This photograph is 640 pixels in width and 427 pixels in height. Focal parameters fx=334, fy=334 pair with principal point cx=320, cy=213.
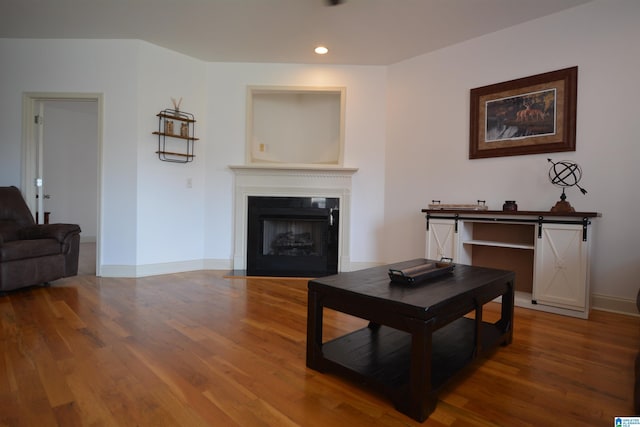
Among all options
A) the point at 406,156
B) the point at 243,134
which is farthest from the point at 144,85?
the point at 406,156

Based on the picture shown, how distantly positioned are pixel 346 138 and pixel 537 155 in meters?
2.15

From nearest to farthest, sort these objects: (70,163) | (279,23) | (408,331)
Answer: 1. (408,331)
2. (279,23)
3. (70,163)

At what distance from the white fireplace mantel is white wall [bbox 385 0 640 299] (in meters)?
0.58

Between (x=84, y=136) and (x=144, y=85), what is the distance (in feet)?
13.3

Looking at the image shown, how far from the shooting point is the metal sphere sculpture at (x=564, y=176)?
2877 millimetres

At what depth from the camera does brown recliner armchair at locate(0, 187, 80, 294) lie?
10.00 ft

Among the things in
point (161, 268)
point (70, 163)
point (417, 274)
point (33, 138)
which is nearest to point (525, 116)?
point (417, 274)

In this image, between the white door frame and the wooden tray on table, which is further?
the white door frame

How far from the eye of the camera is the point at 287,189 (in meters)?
4.32

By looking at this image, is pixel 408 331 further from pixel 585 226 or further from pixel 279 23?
pixel 279 23

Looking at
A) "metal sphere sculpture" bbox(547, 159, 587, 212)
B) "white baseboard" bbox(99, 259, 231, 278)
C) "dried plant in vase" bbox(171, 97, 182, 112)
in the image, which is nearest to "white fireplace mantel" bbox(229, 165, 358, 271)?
"white baseboard" bbox(99, 259, 231, 278)

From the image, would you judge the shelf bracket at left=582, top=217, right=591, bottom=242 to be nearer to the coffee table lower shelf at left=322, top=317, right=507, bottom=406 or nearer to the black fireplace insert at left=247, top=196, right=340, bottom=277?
the coffee table lower shelf at left=322, top=317, right=507, bottom=406

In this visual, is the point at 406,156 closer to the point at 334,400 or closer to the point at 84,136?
the point at 334,400

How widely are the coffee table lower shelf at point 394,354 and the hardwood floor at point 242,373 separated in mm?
88
